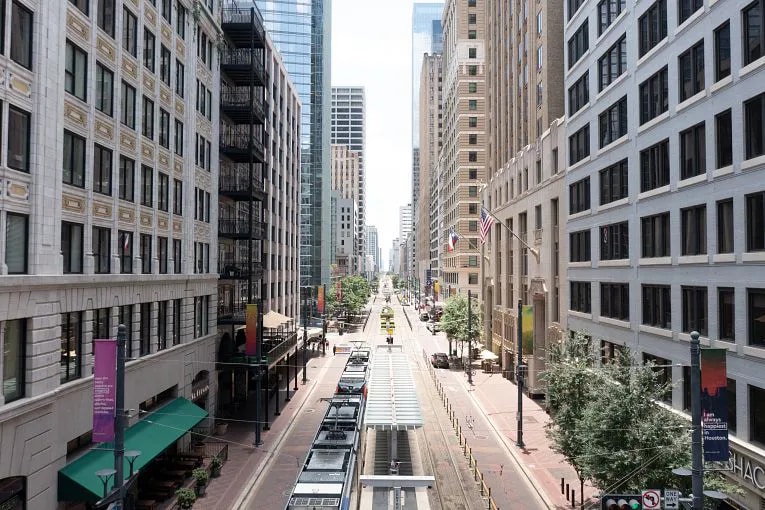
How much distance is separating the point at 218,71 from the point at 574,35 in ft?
79.3

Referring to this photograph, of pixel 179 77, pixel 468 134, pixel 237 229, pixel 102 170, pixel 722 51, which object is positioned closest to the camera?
pixel 722 51

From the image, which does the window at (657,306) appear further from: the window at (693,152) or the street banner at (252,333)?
the street banner at (252,333)

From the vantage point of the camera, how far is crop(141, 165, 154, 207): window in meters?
27.6

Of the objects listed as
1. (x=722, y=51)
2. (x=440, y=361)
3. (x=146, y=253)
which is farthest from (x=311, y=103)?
(x=722, y=51)

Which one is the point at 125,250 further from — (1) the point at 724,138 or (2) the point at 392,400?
(1) the point at 724,138

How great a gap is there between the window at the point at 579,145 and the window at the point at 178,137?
24.7m

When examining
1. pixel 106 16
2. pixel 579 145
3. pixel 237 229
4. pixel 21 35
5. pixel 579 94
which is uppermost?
pixel 579 94

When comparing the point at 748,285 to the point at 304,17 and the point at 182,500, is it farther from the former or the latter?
the point at 304,17

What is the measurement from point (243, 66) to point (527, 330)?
26.1 metres

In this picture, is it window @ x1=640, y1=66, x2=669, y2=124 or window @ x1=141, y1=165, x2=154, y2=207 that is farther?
window @ x1=141, y1=165, x2=154, y2=207

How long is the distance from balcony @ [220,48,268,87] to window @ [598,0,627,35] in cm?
2249

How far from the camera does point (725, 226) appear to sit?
21.5 meters

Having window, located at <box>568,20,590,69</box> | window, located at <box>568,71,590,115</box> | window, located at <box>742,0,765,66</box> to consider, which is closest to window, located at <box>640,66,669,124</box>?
window, located at <box>742,0,765,66</box>

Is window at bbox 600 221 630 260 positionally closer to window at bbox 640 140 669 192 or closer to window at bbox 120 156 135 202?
window at bbox 640 140 669 192
